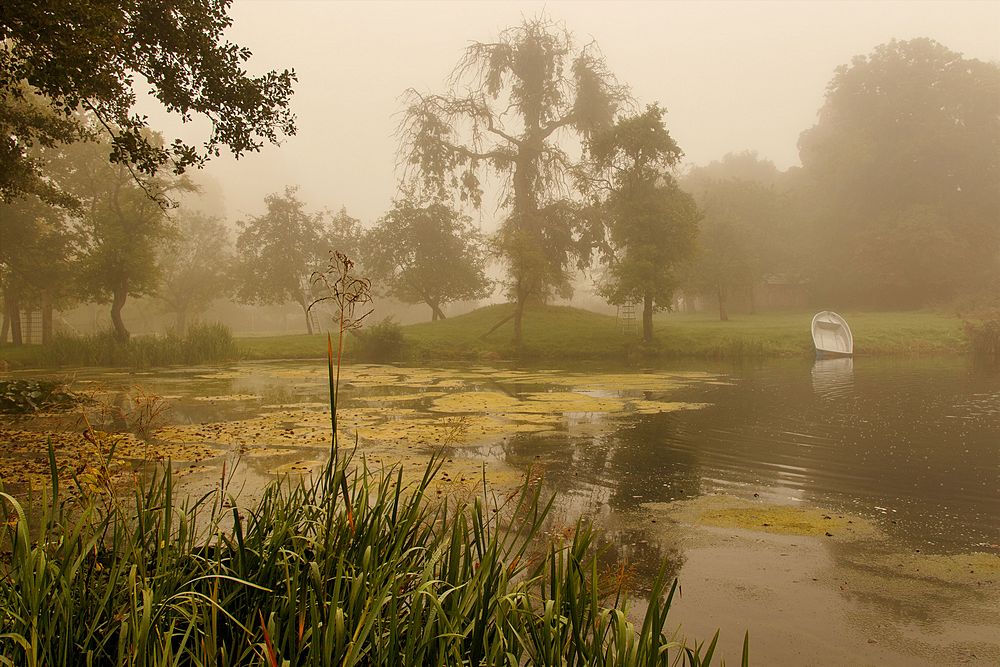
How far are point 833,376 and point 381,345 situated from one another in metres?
19.0

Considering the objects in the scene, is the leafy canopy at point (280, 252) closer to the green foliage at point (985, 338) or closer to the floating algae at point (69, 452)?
the floating algae at point (69, 452)

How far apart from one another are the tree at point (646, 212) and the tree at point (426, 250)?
14814 mm

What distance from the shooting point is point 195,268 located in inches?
2164

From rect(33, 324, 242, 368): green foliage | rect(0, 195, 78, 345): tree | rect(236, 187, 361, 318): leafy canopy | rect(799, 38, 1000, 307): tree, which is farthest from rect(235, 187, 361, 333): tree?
rect(799, 38, 1000, 307): tree

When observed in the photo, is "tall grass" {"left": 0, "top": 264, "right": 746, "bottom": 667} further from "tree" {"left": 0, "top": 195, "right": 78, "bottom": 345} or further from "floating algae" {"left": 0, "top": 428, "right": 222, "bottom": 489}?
"tree" {"left": 0, "top": 195, "right": 78, "bottom": 345}

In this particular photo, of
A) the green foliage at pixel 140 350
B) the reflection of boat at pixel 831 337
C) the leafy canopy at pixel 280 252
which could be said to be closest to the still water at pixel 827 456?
the reflection of boat at pixel 831 337

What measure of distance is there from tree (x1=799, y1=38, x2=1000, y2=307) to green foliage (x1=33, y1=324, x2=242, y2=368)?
41.8 metres

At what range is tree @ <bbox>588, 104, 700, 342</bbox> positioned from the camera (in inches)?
1185

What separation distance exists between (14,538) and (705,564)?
4.93m

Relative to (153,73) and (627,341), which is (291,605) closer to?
(153,73)

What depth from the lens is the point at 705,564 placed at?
5707mm

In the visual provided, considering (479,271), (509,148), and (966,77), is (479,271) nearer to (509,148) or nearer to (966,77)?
(509,148)

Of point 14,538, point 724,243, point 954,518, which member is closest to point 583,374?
point 954,518

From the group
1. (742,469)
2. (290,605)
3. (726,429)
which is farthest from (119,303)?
(290,605)
